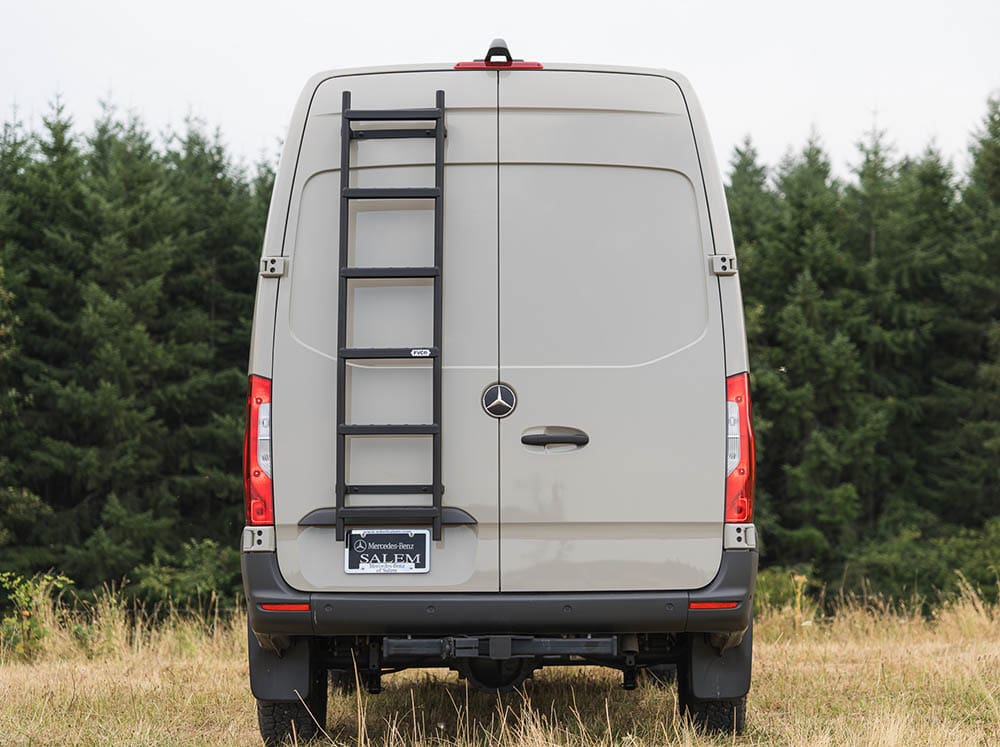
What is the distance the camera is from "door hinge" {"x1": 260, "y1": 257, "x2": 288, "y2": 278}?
182 inches

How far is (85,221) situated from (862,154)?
25961mm

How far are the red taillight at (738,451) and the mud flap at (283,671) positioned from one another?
1806mm

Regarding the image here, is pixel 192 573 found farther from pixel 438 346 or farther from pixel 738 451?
pixel 738 451

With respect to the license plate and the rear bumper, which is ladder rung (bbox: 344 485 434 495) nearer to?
the license plate

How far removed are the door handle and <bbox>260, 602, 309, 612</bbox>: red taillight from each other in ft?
3.35

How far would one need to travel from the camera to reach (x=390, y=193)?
4547mm

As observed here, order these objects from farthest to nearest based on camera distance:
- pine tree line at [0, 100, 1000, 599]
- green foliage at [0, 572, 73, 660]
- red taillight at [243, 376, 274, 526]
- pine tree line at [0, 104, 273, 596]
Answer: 1. pine tree line at [0, 100, 1000, 599]
2. pine tree line at [0, 104, 273, 596]
3. green foliage at [0, 572, 73, 660]
4. red taillight at [243, 376, 274, 526]

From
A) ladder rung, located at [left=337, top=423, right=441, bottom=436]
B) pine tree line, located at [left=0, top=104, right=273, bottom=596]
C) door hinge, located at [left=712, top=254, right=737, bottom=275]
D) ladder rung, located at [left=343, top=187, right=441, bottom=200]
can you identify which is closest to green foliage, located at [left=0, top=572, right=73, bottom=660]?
ladder rung, located at [left=337, top=423, right=441, bottom=436]

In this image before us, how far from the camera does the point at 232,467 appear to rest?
36875 millimetres

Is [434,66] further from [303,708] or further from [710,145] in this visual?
[303,708]

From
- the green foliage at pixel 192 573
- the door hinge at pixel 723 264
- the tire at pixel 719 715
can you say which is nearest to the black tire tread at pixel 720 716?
the tire at pixel 719 715

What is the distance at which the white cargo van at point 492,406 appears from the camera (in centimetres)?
451

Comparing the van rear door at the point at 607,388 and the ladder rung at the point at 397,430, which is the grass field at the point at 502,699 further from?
the ladder rung at the point at 397,430

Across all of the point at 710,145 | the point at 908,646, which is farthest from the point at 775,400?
the point at 710,145
